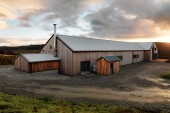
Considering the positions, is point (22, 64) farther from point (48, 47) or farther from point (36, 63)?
A: point (48, 47)

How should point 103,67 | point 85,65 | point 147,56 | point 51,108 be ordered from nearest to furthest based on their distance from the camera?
point 51,108 → point 103,67 → point 85,65 → point 147,56

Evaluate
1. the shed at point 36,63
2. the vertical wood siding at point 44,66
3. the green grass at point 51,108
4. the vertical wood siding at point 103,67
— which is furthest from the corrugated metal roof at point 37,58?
the green grass at point 51,108

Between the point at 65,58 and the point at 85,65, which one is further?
the point at 85,65

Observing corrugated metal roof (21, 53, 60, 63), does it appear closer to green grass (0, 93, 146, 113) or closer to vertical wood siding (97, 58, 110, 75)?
vertical wood siding (97, 58, 110, 75)

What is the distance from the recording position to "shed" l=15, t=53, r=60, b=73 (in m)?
32.9

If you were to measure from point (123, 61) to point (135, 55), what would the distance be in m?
10.2

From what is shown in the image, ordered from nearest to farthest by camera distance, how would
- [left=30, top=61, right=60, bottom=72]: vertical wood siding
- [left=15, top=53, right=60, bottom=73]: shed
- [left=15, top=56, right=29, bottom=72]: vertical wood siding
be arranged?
[left=15, top=53, right=60, bottom=73]: shed < [left=30, top=61, right=60, bottom=72]: vertical wood siding < [left=15, top=56, right=29, bottom=72]: vertical wood siding

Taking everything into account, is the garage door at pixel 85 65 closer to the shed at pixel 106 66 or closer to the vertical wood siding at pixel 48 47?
the shed at pixel 106 66

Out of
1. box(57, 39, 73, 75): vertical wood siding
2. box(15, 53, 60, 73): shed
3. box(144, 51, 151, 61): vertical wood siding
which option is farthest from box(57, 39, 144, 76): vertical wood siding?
box(144, 51, 151, 61): vertical wood siding

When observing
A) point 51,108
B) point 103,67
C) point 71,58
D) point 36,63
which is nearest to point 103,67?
point 103,67

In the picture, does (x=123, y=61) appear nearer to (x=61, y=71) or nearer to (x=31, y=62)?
(x=61, y=71)

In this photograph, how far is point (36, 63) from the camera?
3325 centimetres

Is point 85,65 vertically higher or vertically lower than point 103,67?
higher

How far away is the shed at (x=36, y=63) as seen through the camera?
1294 inches
